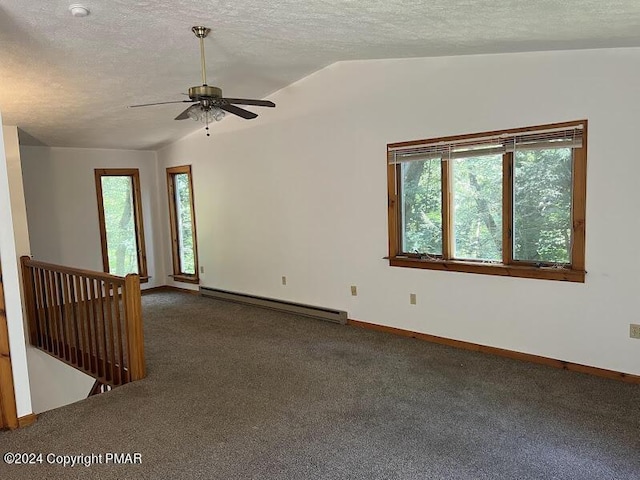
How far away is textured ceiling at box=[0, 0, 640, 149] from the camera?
2.66m

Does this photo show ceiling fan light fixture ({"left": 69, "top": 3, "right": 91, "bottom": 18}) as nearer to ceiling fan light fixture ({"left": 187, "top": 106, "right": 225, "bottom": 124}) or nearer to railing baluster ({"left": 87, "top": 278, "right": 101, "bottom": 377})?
ceiling fan light fixture ({"left": 187, "top": 106, "right": 225, "bottom": 124})

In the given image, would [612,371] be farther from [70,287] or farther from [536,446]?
[70,287]

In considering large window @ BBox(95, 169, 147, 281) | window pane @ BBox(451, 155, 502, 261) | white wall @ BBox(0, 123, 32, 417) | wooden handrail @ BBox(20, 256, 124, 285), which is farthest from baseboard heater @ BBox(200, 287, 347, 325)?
white wall @ BBox(0, 123, 32, 417)

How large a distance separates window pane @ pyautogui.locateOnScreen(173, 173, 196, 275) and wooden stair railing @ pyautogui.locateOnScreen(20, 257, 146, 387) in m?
2.75

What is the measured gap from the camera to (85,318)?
411cm

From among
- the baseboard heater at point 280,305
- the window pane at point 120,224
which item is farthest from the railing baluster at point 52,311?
the window pane at point 120,224

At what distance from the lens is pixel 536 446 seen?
2492mm

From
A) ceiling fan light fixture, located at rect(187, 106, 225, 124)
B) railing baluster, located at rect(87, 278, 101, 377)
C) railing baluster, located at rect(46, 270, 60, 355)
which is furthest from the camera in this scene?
railing baluster, located at rect(46, 270, 60, 355)

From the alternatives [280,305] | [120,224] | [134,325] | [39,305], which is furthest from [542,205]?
[120,224]

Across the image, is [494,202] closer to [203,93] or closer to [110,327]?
[203,93]

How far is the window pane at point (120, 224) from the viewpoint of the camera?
700cm

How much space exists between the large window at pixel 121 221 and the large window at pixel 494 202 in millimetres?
4661

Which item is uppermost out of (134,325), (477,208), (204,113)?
(204,113)

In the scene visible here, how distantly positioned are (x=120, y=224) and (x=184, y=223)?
1009 mm
